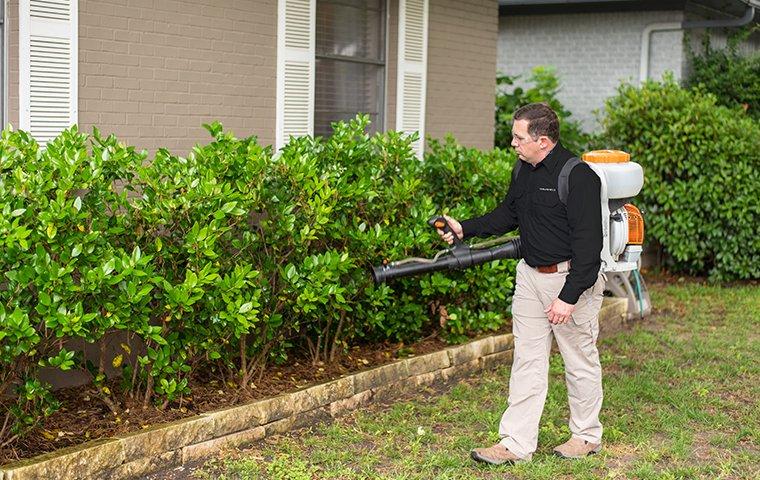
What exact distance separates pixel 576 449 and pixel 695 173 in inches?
254

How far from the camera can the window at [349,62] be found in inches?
324

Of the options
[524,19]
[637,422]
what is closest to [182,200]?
[637,422]

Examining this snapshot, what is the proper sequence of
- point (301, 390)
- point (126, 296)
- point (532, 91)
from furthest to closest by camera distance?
1. point (532, 91)
2. point (301, 390)
3. point (126, 296)

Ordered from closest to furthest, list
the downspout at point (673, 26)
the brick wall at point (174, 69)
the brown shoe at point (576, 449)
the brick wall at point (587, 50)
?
the brown shoe at point (576, 449)
the brick wall at point (174, 69)
the downspout at point (673, 26)
the brick wall at point (587, 50)

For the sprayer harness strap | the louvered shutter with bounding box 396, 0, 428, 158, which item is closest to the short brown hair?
the sprayer harness strap

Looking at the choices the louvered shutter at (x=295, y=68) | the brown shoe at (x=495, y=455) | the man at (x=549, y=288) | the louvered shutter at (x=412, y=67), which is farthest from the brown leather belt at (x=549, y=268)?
the louvered shutter at (x=412, y=67)

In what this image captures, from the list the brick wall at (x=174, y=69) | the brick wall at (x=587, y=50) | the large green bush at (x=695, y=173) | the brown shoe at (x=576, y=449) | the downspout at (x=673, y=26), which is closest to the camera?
the brown shoe at (x=576, y=449)

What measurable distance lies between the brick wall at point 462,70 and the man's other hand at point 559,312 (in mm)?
4204

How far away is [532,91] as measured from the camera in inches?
522

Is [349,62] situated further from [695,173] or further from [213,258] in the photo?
[695,173]

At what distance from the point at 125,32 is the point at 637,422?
3995mm

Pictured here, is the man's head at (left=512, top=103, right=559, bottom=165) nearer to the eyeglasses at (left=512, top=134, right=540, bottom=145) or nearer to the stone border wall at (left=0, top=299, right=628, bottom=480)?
the eyeglasses at (left=512, top=134, right=540, bottom=145)

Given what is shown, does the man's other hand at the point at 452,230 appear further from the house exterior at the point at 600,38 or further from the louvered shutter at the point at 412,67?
the house exterior at the point at 600,38

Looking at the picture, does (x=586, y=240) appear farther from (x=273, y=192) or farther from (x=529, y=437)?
(x=273, y=192)
